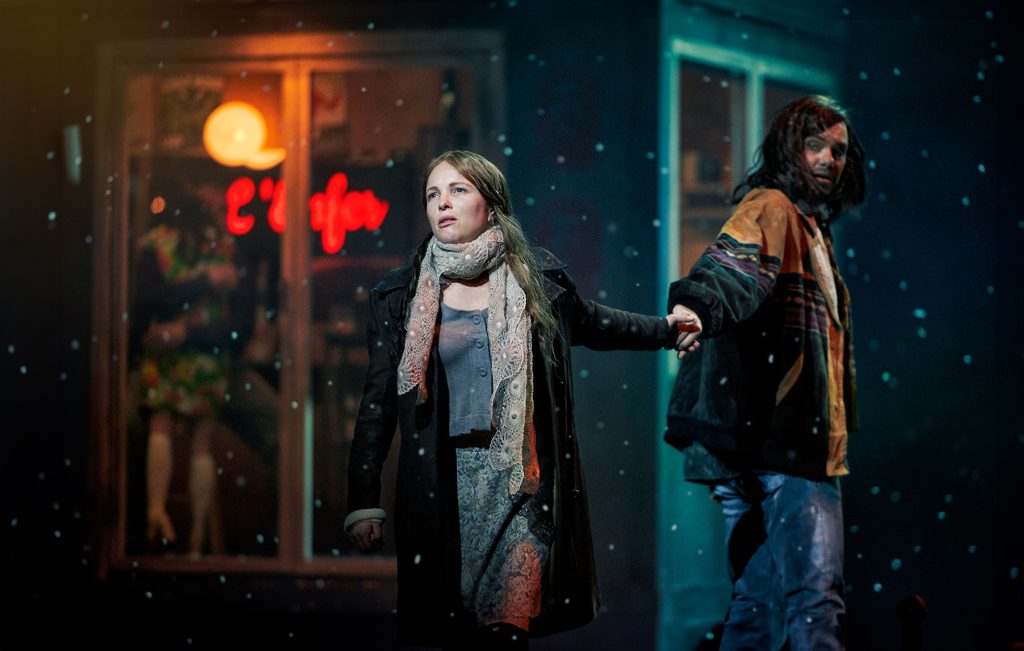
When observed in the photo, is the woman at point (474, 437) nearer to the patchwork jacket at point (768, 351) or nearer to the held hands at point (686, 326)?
the held hands at point (686, 326)

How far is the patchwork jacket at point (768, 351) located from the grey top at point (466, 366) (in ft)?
2.32

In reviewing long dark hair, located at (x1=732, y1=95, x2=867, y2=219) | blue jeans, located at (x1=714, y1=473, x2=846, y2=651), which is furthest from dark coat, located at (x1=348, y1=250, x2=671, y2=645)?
long dark hair, located at (x1=732, y1=95, x2=867, y2=219)

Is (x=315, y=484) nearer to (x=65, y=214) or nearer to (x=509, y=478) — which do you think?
(x=65, y=214)

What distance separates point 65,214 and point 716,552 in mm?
3521

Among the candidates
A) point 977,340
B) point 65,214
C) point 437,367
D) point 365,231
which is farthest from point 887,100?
point 65,214

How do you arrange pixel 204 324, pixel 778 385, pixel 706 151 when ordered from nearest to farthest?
1. pixel 778 385
2. pixel 706 151
3. pixel 204 324

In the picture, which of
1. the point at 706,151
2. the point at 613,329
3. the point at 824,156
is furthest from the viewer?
the point at 706,151

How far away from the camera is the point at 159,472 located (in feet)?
18.4

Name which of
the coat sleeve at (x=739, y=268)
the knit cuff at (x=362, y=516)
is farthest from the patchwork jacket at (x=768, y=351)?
the knit cuff at (x=362, y=516)

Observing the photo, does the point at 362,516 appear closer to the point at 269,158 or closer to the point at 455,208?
the point at 455,208

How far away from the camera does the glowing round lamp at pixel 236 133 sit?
5.53m

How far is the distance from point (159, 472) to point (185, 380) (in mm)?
476

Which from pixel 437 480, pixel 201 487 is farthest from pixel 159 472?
pixel 437 480

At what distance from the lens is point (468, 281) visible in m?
3.37
